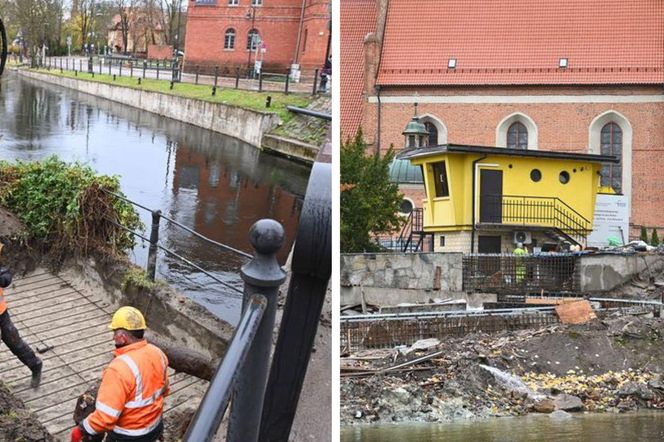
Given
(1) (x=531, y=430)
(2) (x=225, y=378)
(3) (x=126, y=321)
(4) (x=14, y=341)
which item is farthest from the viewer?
(1) (x=531, y=430)

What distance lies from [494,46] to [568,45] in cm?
236

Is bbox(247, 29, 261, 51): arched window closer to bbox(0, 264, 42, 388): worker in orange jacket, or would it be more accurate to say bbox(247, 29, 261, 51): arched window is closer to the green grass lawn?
the green grass lawn

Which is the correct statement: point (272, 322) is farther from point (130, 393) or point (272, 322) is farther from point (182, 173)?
point (182, 173)

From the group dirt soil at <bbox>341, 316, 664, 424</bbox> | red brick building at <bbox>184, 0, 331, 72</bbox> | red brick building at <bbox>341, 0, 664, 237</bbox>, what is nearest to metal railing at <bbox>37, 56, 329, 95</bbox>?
red brick building at <bbox>184, 0, 331, 72</bbox>

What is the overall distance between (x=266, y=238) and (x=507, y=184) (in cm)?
1606

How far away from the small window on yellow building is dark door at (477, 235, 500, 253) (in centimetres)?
118

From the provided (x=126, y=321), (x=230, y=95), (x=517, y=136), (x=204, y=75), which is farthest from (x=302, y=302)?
(x=204, y=75)

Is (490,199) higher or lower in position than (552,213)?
higher

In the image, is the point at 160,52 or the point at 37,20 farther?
the point at 37,20

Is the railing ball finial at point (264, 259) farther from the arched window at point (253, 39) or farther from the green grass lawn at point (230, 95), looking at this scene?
the arched window at point (253, 39)

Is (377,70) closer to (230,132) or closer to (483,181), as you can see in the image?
(230,132)

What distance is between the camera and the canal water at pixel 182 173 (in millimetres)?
7480

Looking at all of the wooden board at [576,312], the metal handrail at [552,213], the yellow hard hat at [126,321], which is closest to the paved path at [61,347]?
the yellow hard hat at [126,321]

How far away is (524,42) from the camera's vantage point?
2609 centimetres
